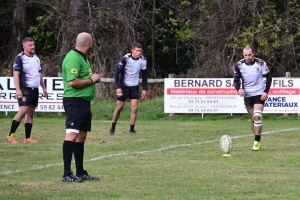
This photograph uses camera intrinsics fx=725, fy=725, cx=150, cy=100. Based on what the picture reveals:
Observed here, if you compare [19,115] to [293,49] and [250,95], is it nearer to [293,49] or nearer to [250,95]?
Answer: [250,95]

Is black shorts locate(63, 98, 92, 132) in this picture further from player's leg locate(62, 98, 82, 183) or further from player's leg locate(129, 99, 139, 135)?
player's leg locate(129, 99, 139, 135)

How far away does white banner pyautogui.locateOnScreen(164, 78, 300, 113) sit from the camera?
75.8 feet

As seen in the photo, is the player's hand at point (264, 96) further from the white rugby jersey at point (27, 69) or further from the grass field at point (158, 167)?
the white rugby jersey at point (27, 69)

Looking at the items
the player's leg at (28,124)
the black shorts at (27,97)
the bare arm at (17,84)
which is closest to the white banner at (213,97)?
the player's leg at (28,124)

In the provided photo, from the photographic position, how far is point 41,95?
930 inches

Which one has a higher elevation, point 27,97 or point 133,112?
point 27,97

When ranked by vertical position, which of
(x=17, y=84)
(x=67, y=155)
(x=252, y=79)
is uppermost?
(x=252, y=79)

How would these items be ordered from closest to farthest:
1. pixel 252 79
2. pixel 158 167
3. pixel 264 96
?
pixel 158 167, pixel 264 96, pixel 252 79

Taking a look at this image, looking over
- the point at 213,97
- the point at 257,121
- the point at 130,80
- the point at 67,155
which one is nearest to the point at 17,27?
the point at 213,97

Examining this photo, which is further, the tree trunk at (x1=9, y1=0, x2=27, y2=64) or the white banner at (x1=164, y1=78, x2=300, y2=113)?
the tree trunk at (x1=9, y1=0, x2=27, y2=64)

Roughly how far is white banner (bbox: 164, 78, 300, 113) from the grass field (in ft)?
20.5

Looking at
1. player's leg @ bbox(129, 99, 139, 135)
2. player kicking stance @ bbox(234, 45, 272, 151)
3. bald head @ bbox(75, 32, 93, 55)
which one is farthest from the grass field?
bald head @ bbox(75, 32, 93, 55)

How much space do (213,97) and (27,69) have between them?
33.4 ft

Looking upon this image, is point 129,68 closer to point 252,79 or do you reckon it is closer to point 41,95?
point 252,79
